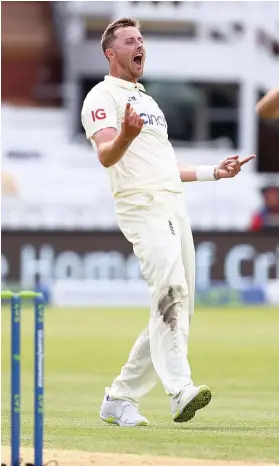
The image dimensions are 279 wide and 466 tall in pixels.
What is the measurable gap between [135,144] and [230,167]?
495 mm

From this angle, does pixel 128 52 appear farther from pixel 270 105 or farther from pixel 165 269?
pixel 270 105

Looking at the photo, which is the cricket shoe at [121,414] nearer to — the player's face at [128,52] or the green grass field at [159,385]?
the green grass field at [159,385]

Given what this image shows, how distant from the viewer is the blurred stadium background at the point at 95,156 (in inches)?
873

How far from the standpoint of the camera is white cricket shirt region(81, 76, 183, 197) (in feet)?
21.9

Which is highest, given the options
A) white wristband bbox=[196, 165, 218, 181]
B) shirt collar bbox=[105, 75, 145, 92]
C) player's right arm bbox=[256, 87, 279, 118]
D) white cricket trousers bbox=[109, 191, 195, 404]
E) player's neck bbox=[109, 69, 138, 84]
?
player's neck bbox=[109, 69, 138, 84]

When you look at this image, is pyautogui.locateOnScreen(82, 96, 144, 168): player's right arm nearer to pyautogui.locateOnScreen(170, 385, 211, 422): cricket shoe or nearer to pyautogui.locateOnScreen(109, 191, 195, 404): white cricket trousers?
pyautogui.locateOnScreen(109, 191, 195, 404): white cricket trousers

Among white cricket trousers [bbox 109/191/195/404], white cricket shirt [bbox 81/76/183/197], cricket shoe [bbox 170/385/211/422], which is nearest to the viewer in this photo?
cricket shoe [bbox 170/385/211/422]

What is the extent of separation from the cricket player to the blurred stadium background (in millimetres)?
14848

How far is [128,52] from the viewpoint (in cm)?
680

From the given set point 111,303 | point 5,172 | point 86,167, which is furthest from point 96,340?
point 86,167

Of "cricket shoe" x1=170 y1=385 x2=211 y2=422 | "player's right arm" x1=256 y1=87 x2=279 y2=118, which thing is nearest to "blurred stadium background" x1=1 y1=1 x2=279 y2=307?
"cricket shoe" x1=170 y1=385 x2=211 y2=422

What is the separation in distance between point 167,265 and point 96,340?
30.2 feet

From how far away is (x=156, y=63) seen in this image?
33781 mm

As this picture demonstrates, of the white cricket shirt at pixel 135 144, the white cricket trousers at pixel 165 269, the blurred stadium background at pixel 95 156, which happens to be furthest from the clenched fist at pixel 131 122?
the blurred stadium background at pixel 95 156
